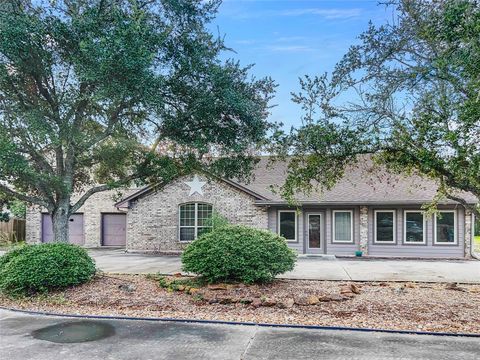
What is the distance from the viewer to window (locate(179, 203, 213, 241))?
19.3 meters

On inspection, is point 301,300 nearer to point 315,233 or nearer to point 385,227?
point 315,233

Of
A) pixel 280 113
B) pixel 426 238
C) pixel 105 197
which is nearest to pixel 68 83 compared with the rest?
pixel 280 113

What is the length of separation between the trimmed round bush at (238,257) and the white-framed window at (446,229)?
34.2 ft

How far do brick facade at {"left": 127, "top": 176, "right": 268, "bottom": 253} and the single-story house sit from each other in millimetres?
46

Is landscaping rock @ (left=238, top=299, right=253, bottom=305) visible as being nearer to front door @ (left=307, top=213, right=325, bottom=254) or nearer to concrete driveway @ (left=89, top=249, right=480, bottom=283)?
concrete driveway @ (left=89, top=249, right=480, bottom=283)

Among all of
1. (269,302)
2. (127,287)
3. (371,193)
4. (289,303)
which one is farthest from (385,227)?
(127,287)

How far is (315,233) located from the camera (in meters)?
18.4

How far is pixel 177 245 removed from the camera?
19.4 metres

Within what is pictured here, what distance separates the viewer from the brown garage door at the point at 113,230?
74.9 feet

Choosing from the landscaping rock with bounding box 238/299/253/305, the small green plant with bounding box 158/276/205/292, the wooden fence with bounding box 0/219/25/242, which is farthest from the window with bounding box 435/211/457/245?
the wooden fence with bounding box 0/219/25/242

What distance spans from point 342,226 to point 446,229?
4.24m

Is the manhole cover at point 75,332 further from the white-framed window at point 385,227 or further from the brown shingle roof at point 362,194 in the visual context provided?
the white-framed window at point 385,227

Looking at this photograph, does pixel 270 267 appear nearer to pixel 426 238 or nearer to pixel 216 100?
pixel 216 100

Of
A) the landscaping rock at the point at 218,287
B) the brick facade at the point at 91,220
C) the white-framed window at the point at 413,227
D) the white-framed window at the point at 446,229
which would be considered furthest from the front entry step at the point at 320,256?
the brick facade at the point at 91,220
